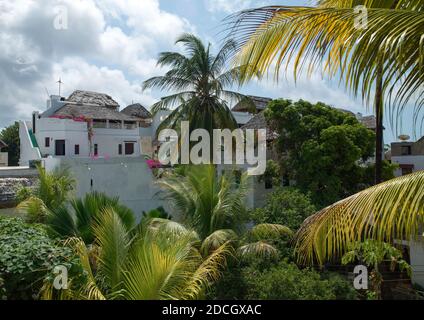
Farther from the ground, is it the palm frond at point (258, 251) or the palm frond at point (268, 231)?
the palm frond at point (268, 231)

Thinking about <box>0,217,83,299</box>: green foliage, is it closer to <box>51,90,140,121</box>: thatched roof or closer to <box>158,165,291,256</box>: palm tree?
<box>158,165,291,256</box>: palm tree

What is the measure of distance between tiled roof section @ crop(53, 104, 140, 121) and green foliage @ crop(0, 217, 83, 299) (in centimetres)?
2880

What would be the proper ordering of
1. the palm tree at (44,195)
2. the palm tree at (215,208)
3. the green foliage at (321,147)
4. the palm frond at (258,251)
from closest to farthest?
the palm frond at (258,251), the palm tree at (215,208), the palm tree at (44,195), the green foliage at (321,147)

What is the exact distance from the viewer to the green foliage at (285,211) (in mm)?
12203

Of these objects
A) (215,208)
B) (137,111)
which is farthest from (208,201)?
(137,111)

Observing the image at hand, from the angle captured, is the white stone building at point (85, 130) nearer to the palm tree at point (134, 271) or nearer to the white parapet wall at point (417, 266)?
the white parapet wall at point (417, 266)

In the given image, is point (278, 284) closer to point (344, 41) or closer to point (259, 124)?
point (344, 41)

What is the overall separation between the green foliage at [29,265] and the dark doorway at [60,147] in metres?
26.8

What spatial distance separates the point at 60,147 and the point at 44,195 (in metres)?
20.1

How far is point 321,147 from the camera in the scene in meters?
15.8

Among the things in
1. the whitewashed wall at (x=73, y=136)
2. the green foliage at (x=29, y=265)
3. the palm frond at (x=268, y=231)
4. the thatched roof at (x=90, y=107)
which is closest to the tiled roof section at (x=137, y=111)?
the thatched roof at (x=90, y=107)

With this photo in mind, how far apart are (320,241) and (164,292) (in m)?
2.34
